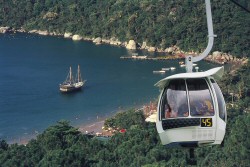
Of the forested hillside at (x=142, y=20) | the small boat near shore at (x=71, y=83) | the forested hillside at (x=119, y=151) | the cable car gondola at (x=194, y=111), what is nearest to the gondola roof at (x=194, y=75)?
the cable car gondola at (x=194, y=111)

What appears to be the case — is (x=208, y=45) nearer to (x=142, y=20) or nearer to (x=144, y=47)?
(x=144, y=47)

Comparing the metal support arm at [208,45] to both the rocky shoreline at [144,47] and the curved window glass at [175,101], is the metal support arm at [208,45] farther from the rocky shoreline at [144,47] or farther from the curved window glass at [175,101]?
the rocky shoreline at [144,47]

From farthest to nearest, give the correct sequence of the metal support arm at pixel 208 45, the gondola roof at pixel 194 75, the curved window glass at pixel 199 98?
1. the curved window glass at pixel 199 98
2. the gondola roof at pixel 194 75
3. the metal support arm at pixel 208 45

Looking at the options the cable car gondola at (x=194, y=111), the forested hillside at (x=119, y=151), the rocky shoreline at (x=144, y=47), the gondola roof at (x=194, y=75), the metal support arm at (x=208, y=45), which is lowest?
the forested hillside at (x=119, y=151)

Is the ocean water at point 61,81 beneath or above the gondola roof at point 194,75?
beneath

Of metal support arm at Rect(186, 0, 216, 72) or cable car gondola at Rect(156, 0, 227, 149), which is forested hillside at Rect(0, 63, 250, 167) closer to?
cable car gondola at Rect(156, 0, 227, 149)

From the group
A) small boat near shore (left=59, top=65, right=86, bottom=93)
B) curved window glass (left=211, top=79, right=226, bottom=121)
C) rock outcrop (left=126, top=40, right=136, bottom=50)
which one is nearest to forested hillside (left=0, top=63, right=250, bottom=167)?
curved window glass (left=211, top=79, right=226, bottom=121)
